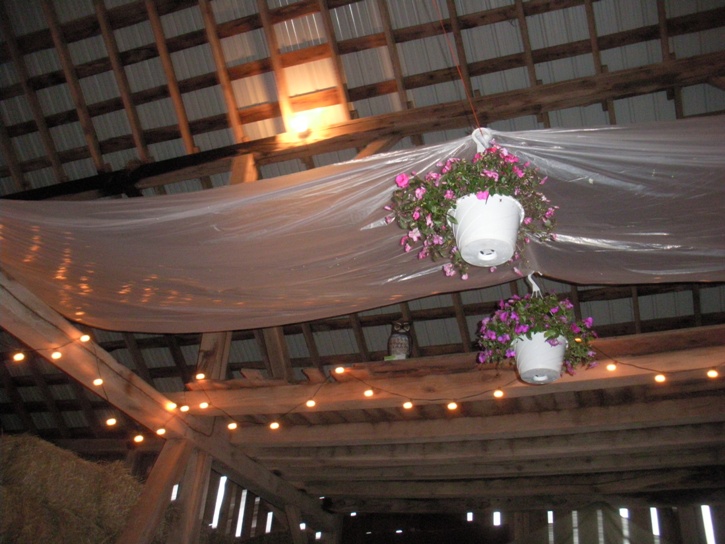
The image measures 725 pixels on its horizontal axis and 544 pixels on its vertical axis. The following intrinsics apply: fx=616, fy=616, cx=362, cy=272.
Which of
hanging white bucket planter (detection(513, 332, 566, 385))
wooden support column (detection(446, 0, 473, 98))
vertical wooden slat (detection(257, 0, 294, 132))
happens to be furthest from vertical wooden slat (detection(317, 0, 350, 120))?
hanging white bucket planter (detection(513, 332, 566, 385))

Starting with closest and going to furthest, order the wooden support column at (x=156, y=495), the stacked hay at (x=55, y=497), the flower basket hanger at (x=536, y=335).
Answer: the flower basket hanger at (x=536, y=335) → the stacked hay at (x=55, y=497) → the wooden support column at (x=156, y=495)

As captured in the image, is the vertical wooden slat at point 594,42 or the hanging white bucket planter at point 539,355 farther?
the vertical wooden slat at point 594,42

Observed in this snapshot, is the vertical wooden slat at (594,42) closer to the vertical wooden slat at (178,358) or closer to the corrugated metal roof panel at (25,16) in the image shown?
the corrugated metal roof panel at (25,16)

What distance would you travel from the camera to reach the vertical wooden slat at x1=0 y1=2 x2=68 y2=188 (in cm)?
467

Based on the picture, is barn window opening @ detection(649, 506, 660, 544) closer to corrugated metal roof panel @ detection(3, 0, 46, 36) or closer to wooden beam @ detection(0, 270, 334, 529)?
wooden beam @ detection(0, 270, 334, 529)

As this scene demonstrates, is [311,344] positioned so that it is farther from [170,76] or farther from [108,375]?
[170,76]

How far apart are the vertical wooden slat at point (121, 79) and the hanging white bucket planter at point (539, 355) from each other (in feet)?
11.0

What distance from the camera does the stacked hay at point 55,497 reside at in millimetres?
3172

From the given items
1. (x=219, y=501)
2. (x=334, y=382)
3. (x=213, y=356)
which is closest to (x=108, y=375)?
(x=213, y=356)

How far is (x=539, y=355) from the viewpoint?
2.90 meters

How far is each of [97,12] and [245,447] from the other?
139 inches

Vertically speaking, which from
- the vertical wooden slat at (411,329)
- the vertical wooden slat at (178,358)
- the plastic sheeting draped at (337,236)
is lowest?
the plastic sheeting draped at (337,236)

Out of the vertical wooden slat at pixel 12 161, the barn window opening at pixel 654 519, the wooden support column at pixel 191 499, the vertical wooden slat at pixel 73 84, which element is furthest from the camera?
the barn window opening at pixel 654 519

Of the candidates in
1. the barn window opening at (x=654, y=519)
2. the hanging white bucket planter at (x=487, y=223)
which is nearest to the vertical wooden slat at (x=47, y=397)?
the hanging white bucket planter at (x=487, y=223)
